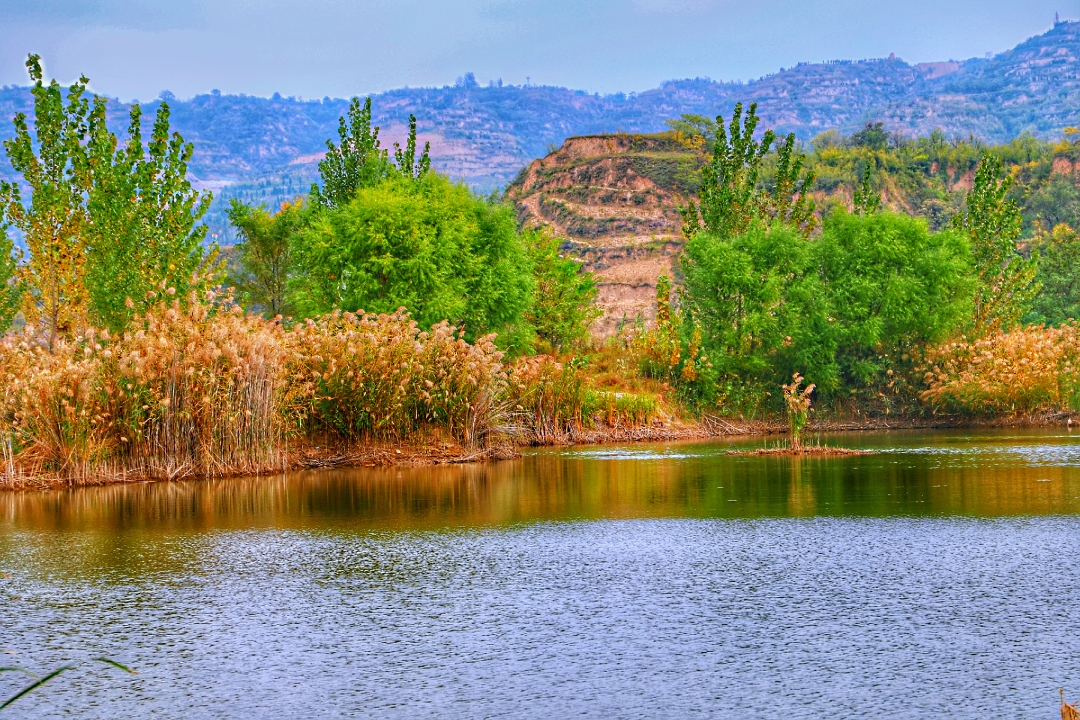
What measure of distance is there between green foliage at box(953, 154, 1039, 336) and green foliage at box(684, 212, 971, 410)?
10.0 ft

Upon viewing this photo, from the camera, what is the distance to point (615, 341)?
34.8 metres

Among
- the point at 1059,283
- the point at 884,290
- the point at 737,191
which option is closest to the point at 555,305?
the point at 737,191

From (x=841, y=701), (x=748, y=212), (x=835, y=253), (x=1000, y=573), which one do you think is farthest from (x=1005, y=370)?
(x=841, y=701)

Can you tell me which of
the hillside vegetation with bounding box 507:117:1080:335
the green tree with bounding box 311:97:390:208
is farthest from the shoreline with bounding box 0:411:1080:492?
the hillside vegetation with bounding box 507:117:1080:335

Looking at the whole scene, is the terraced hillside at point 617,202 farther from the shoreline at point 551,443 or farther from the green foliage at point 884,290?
the shoreline at point 551,443

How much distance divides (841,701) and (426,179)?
26.9m

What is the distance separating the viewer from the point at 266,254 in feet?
132

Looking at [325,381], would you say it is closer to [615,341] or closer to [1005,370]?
[615,341]

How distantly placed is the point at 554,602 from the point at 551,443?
1676 centimetres

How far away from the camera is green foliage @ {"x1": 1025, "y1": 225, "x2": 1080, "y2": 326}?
156 ft

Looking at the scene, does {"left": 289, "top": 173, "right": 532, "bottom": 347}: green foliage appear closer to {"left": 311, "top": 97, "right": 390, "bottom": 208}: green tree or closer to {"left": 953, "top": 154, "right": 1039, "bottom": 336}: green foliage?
{"left": 311, "top": 97, "right": 390, "bottom": 208}: green tree

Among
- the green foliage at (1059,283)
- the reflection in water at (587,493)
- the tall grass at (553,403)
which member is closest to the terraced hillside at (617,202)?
the green foliage at (1059,283)

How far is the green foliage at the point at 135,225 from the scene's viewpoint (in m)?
21.6

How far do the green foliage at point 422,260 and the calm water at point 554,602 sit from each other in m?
12.9
